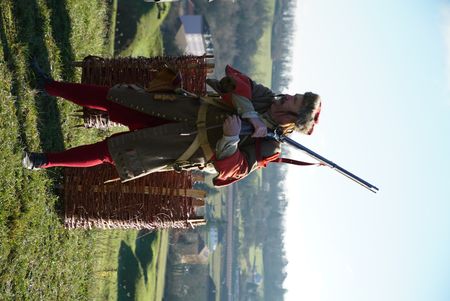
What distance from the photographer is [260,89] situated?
17.9ft

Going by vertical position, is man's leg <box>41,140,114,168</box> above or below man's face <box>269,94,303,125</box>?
below

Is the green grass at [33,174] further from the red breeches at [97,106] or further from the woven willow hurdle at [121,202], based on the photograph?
the red breeches at [97,106]

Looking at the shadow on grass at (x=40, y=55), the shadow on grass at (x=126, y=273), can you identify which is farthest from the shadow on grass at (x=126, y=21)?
the shadow on grass at (x=40, y=55)

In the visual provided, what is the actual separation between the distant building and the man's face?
30.3 meters

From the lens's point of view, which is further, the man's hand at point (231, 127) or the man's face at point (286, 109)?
the man's face at point (286, 109)

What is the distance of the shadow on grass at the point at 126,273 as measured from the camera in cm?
1678

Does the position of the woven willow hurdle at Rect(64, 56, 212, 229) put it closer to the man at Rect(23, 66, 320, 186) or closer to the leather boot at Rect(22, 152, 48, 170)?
the leather boot at Rect(22, 152, 48, 170)

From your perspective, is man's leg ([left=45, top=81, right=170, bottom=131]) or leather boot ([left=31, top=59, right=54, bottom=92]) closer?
man's leg ([left=45, top=81, right=170, bottom=131])

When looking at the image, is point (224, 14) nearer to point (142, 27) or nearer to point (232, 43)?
point (232, 43)

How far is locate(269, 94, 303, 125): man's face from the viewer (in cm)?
511

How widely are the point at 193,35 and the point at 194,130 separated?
3566 centimetres

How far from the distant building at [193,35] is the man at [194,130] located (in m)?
30.0

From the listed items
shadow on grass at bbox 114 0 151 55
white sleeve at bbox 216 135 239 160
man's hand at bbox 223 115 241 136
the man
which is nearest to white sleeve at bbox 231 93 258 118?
the man

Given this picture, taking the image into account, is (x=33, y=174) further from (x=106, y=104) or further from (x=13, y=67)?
(x=106, y=104)
